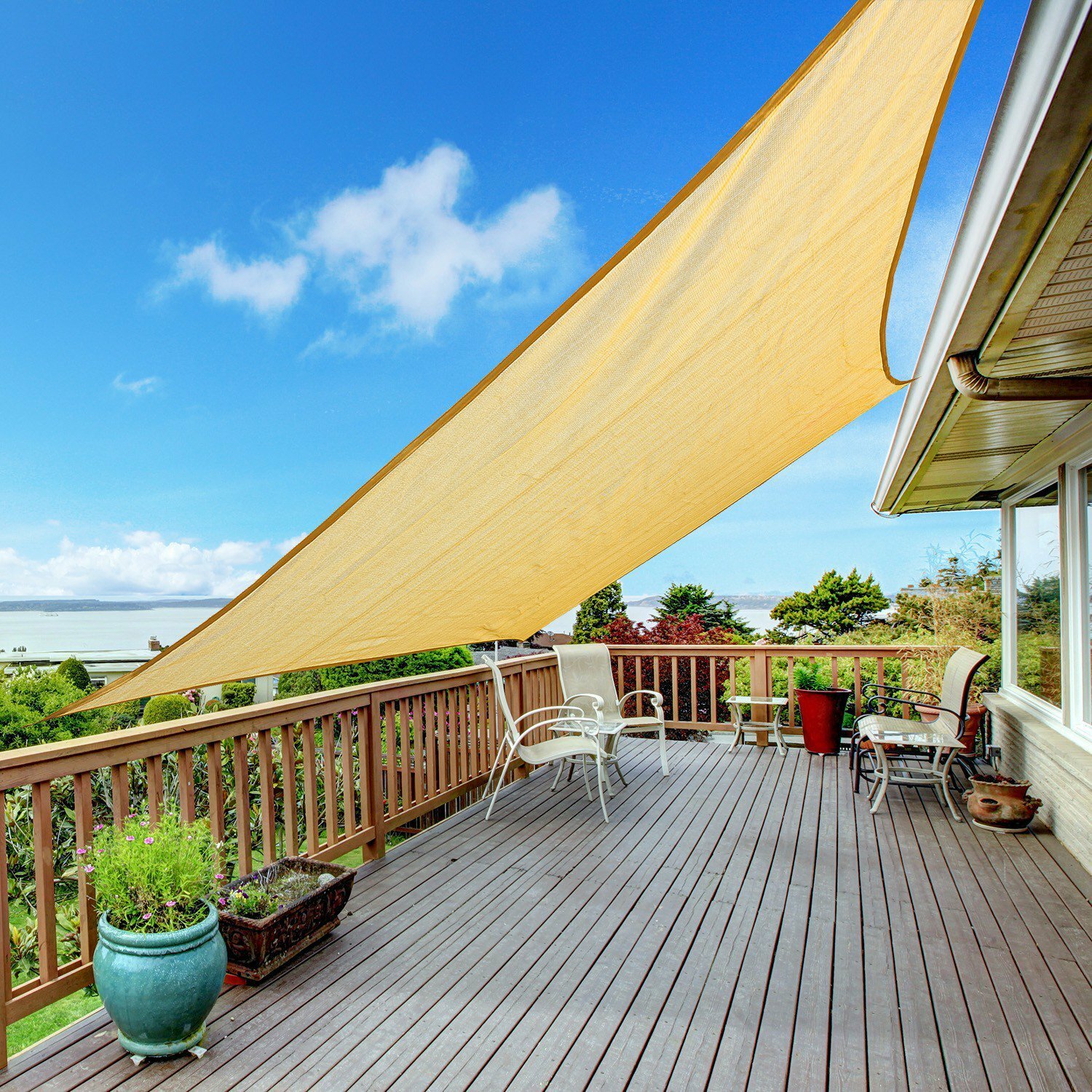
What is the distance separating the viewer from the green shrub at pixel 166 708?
7.12m

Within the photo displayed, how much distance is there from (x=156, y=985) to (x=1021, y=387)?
3699 millimetres

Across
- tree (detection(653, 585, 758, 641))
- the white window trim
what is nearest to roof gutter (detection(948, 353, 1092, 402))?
the white window trim

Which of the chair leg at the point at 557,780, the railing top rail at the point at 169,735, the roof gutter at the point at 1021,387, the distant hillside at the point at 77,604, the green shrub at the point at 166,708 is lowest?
the chair leg at the point at 557,780

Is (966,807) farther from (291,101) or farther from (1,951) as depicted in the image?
(291,101)

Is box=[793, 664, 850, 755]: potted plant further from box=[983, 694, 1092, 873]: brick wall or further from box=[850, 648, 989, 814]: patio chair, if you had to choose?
box=[983, 694, 1092, 873]: brick wall

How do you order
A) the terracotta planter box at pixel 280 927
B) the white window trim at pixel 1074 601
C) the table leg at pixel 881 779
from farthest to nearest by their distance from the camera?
the table leg at pixel 881 779 → the white window trim at pixel 1074 601 → the terracotta planter box at pixel 280 927

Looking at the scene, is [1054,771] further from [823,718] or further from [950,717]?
[823,718]

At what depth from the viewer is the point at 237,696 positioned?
32.2 feet

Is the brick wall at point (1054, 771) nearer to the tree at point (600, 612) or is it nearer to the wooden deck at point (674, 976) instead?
the wooden deck at point (674, 976)

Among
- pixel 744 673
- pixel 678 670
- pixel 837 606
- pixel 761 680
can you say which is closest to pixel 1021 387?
pixel 761 680

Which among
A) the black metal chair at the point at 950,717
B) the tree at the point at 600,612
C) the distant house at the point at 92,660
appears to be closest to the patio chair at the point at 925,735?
the black metal chair at the point at 950,717

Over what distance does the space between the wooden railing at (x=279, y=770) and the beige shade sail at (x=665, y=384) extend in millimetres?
249

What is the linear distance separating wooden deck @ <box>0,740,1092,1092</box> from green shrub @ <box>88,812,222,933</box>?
1.33 ft

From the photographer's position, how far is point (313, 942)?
114 inches
